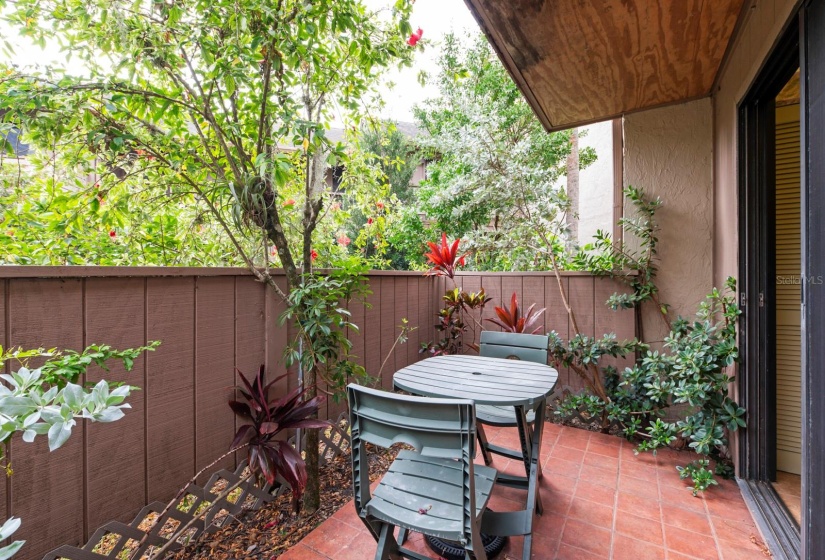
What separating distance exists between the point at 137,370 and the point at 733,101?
3.62m

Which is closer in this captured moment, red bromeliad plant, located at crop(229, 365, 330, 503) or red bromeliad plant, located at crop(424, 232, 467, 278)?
red bromeliad plant, located at crop(229, 365, 330, 503)

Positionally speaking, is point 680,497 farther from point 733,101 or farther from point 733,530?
point 733,101

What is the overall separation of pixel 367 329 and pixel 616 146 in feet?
8.97

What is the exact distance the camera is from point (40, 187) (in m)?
1.81

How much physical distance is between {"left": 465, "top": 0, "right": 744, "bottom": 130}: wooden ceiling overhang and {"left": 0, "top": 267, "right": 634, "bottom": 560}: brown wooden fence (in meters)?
2.10

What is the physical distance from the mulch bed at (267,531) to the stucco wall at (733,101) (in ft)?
9.05

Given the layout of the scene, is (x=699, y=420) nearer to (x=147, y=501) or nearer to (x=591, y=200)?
(x=147, y=501)

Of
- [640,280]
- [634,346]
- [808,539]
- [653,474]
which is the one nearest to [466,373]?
[808,539]

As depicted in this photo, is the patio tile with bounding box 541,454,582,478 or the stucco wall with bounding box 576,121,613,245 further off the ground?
the stucco wall with bounding box 576,121,613,245

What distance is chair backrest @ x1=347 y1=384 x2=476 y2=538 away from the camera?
112 cm

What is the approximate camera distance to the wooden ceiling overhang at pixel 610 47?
2.01 metres

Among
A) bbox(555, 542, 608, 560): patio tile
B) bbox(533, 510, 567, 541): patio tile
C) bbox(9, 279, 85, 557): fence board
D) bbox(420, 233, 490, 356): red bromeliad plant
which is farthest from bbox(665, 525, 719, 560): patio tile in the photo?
bbox(9, 279, 85, 557): fence board

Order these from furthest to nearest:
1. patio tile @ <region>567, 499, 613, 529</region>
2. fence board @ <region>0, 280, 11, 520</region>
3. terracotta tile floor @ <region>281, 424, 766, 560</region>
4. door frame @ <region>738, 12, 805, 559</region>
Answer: door frame @ <region>738, 12, 805, 559</region> → patio tile @ <region>567, 499, 613, 529</region> → terracotta tile floor @ <region>281, 424, 766, 560</region> → fence board @ <region>0, 280, 11, 520</region>

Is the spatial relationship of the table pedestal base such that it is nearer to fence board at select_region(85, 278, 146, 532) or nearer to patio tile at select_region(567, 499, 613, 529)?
patio tile at select_region(567, 499, 613, 529)
